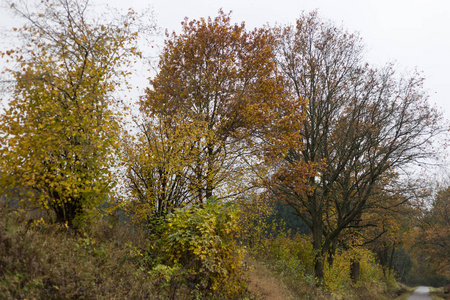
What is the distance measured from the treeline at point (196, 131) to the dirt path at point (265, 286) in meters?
1.80

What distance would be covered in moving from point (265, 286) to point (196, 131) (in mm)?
5392

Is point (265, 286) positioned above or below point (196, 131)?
below

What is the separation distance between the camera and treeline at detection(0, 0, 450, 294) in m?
6.15

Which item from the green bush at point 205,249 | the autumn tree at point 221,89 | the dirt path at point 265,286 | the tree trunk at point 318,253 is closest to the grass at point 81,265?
the dirt path at point 265,286

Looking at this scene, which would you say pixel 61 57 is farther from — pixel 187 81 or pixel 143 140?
pixel 187 81

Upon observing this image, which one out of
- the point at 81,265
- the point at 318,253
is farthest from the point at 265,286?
the point at 318,253

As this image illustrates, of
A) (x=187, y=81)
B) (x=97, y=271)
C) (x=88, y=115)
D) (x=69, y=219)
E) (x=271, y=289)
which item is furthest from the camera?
→ (x=187, y=81)

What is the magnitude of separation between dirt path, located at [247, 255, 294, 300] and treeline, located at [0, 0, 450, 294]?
1797mm

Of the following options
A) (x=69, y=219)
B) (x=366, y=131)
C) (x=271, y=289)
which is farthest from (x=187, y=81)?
(x=366, y=131)

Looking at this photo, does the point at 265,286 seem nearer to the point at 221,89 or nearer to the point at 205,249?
the point at 205,249

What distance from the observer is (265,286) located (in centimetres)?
974

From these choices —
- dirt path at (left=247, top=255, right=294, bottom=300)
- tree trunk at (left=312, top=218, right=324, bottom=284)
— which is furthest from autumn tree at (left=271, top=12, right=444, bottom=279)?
dirt path at (left=247, top=255, right=294, bottom=300)

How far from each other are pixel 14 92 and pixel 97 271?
3.91 meters

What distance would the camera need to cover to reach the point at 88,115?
6.37 metres
